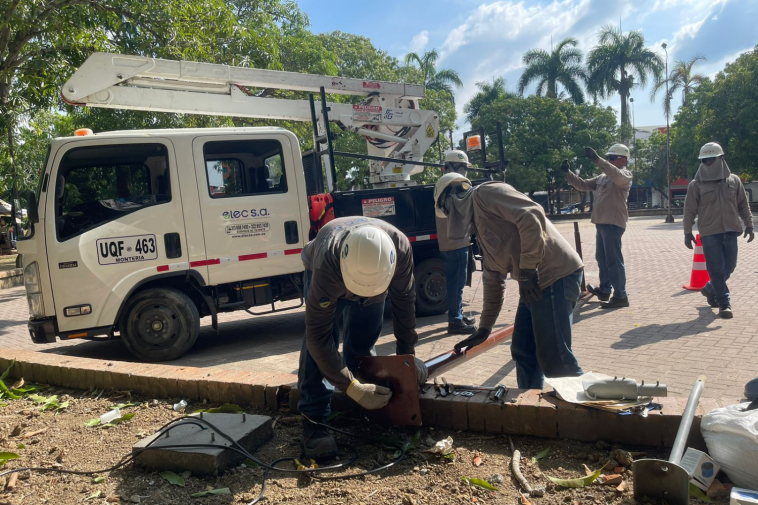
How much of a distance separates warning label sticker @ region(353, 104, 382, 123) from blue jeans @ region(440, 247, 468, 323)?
2.65 metres

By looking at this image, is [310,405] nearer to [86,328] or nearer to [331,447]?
[331,447]

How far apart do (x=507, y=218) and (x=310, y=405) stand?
1.62 m

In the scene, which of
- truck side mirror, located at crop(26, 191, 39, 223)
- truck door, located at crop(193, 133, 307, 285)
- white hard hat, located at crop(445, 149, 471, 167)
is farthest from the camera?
white hard hat, located at crop(445, 149, 471, 167)

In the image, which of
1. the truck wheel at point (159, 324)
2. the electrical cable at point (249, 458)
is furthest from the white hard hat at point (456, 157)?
the electrical cable at point (249, 458)

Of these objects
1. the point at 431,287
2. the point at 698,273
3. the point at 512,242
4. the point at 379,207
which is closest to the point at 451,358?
the point at 512,242

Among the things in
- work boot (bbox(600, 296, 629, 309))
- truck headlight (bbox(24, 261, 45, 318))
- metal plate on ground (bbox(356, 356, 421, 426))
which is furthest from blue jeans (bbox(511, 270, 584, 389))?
truck headlight (bbox(24, 261, 45, 318))

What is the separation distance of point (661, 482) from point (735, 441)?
0.39 meters

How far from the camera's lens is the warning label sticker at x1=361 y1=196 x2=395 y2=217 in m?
6.91

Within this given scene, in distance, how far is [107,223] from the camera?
5.74 m

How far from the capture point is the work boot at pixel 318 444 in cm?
301

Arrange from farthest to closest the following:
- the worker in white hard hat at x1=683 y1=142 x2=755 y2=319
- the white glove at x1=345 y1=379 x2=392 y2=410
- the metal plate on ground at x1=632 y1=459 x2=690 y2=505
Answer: the worker in white hard hat at x1=683 y1=142 x2=755 y2=319 < the white glove at x1=345 y1=379 x2=392 y2=410 < the metal plate on ground at x1=632 y1=459 x2=690 y2=505

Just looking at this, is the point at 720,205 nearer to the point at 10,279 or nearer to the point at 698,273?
the point at 698,273

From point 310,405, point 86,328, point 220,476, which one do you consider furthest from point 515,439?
point 86,328

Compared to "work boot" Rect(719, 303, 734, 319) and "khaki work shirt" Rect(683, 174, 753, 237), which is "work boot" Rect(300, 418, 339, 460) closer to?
"work boot" Rect(719, 303, 734, 319)
